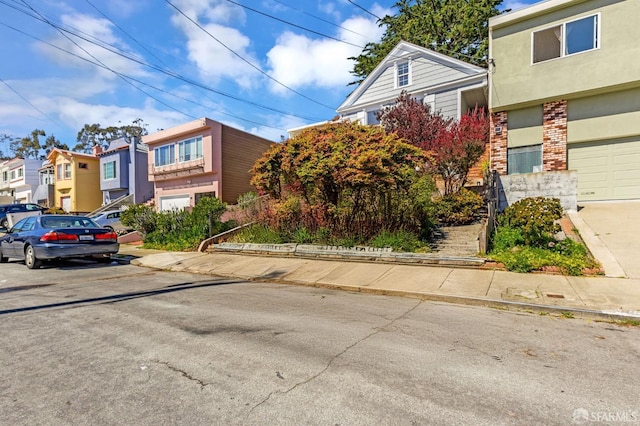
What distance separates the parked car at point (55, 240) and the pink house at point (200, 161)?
10.5 metres

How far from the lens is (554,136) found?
40.8 feet

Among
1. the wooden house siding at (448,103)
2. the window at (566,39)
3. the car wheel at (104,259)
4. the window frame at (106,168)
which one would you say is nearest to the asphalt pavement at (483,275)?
the car wheel at (104,259)

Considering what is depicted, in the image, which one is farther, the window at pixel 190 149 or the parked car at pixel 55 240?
the window at pixel 190 149

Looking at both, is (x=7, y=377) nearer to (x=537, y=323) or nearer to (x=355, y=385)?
(x=355, y=385)

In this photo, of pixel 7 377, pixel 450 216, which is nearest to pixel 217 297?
pixel 7 377

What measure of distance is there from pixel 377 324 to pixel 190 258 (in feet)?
27.8

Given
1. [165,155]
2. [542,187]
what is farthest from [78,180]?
[542,187]

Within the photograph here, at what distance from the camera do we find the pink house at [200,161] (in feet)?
69.5

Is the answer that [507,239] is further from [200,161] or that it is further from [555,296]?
[200,161]

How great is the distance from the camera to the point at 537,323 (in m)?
4.73

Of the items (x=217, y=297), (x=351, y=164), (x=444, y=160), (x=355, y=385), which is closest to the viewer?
(x=355, y=385)

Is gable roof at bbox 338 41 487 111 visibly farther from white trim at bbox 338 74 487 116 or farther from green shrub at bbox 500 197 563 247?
green shrub at bbox 500 197 563 247

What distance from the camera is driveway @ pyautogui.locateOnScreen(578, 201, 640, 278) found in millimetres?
7238

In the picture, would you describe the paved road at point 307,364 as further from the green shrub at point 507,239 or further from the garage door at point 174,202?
the garage door at point 174,202
